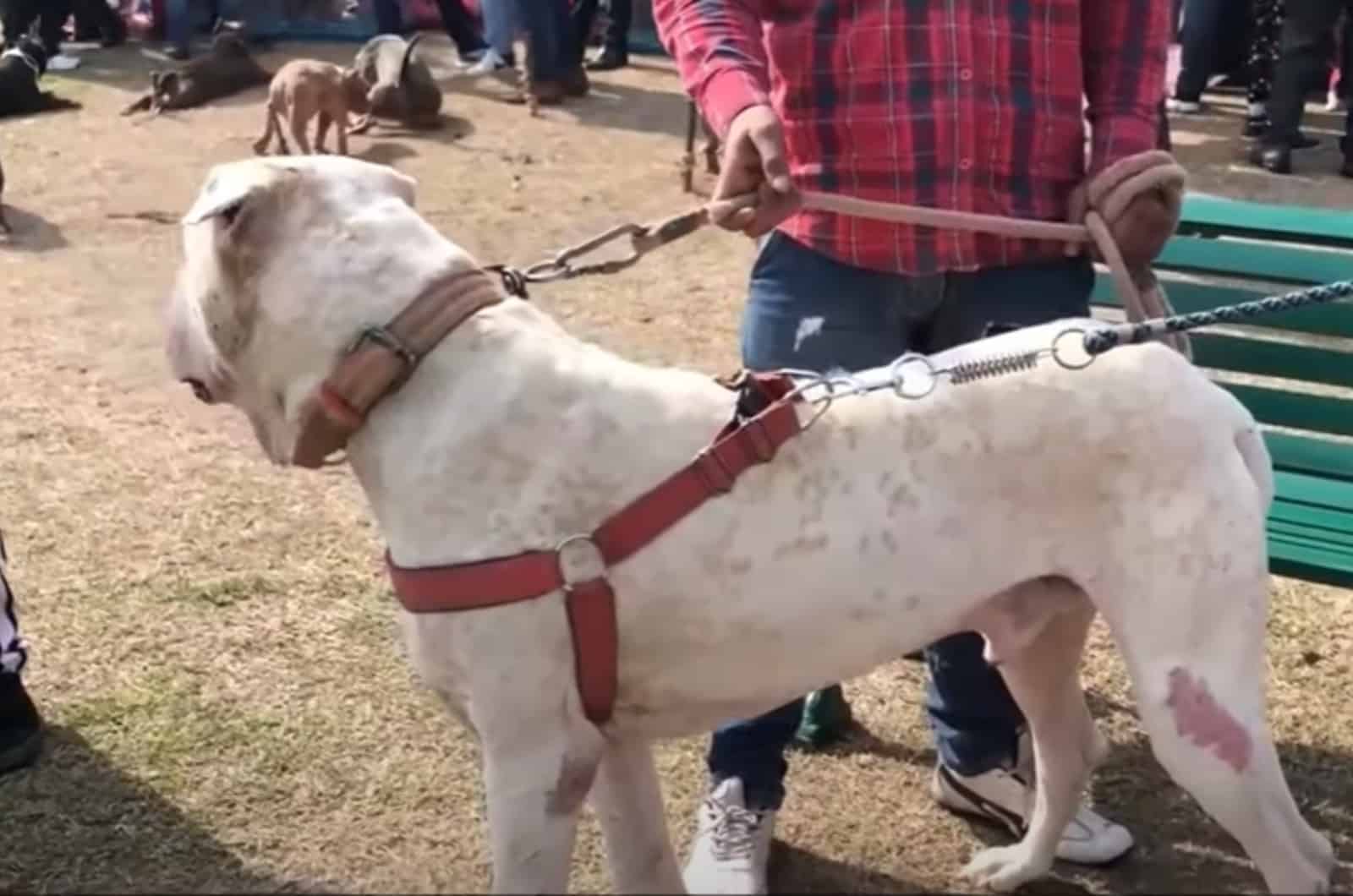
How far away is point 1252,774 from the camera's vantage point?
95.3 inches

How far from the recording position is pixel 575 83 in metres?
11.4

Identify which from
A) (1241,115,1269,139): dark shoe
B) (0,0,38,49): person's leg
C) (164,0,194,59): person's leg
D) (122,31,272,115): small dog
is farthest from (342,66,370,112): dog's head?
(1241,115,1269,139): dark shoe

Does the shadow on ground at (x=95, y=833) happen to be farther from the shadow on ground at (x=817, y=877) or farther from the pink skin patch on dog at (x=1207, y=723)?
the pink skin patch on dog at (x=1207, y=723)

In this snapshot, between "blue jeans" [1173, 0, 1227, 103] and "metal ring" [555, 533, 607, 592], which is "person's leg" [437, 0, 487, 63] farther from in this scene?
"metal ring" [555, 533, 607, 592]

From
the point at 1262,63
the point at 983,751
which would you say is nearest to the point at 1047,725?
the point at 983,751

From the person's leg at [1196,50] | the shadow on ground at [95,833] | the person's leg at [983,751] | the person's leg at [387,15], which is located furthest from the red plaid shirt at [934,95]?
the person's leg at [387,15]

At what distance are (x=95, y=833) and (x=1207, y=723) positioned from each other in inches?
86.1

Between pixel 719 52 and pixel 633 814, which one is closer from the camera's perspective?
pixel 633 814

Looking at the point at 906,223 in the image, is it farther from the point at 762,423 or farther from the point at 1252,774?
the point at 1252,774

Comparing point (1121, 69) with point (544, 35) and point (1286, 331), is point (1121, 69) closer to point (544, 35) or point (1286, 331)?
point (1286, 331)

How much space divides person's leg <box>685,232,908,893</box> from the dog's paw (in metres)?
0.37

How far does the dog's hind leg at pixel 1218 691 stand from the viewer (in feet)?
7.81

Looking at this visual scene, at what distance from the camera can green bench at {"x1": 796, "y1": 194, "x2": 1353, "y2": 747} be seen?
12.6 ft

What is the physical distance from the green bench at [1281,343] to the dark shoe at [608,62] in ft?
28.0
